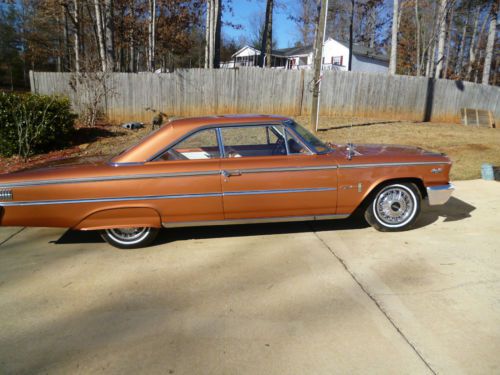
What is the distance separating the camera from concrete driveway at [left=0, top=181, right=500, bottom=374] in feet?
8.04

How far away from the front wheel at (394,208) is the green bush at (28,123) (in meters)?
7.97

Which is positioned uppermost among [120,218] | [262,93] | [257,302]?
[262,93]

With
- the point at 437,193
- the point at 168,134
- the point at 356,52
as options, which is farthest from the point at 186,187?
the point at 356,52

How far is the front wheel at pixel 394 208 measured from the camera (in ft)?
14.4

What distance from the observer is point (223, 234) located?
4527 millimetres

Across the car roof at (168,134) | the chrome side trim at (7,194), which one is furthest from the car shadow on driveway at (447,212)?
the chrome side trim at (7,194)

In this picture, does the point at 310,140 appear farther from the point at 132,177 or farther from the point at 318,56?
the point at 318,56

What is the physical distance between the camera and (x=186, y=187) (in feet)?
12.9

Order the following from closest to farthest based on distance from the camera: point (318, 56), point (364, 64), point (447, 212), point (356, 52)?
point (447, 212) < point (318, 56) < point (356, 52) < point (364, 64)

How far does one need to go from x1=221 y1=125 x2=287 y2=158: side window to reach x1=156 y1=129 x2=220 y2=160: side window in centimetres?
16

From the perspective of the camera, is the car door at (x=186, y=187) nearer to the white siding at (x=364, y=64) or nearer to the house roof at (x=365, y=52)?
the white siding at (x=364, y=64)

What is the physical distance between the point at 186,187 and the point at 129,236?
3.03ft

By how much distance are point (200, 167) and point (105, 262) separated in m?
1.45

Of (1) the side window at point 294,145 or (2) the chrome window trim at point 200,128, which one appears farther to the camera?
(1) the side window at point 294,145
